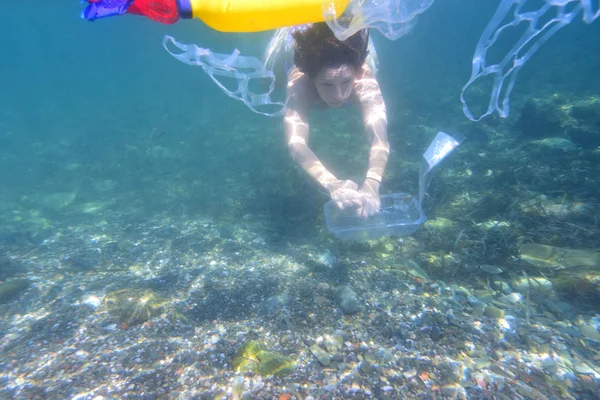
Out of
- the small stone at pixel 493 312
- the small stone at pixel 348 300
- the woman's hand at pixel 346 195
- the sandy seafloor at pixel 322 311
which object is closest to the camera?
the sandy seafloor at pixel 322 311

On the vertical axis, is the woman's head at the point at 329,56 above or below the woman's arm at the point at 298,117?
above

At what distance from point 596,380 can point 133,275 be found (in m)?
5.48

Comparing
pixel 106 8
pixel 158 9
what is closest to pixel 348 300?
pixel 158 9

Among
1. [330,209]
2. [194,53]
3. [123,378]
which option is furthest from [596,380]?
[194,53]

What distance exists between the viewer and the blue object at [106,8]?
2.19 m

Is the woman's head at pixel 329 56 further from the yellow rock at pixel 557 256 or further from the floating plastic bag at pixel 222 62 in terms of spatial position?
the yellow rock at pixel 557 256

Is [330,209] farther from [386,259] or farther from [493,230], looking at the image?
[493,230]

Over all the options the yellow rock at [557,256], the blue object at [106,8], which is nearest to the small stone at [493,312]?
the yellow rock at [557,256]

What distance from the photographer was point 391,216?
399 cm

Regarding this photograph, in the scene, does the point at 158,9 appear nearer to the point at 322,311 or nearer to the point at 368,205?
the point at 368,205

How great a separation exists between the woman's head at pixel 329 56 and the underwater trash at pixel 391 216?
1449 millimetres

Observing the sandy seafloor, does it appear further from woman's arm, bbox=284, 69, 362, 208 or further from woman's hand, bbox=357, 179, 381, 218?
woman's arm, bbox=284, 69, 362, 208

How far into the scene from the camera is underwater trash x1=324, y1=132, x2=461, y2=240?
345cm

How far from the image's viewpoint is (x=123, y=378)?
2.47 meters
